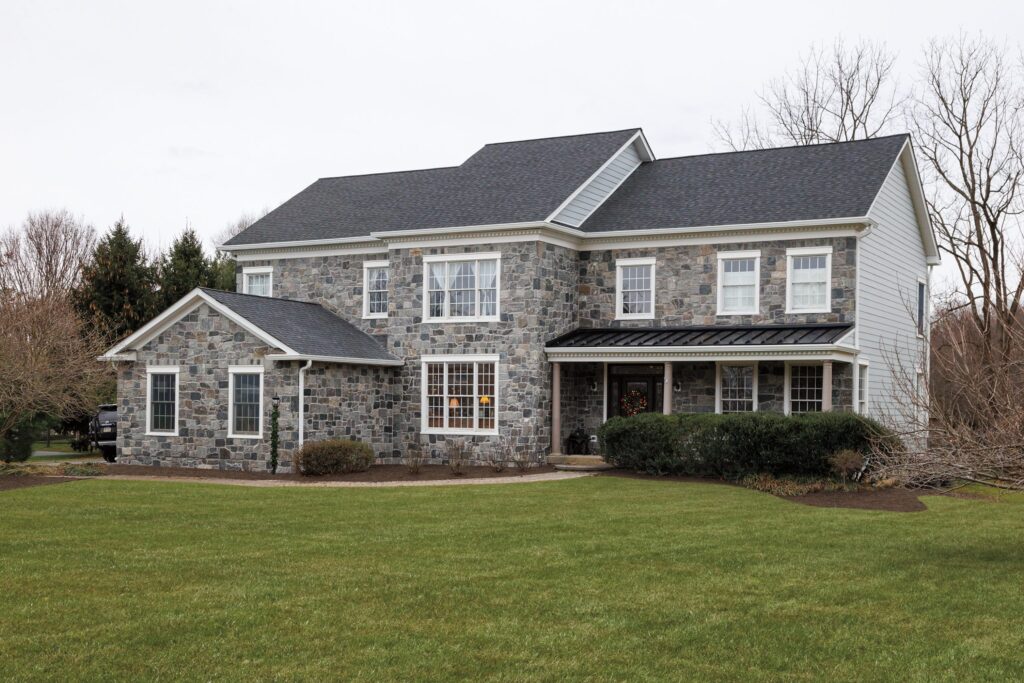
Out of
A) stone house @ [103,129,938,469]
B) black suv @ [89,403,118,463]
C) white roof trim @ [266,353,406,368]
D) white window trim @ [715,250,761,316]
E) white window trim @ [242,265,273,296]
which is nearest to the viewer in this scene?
white roof trim @ [266,353,406,368]

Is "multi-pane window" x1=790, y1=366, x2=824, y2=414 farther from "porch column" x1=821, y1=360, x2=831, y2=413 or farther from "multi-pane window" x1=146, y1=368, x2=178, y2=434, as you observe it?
"multi-pane window" x1=146, y1=368, x2=178, y2=434

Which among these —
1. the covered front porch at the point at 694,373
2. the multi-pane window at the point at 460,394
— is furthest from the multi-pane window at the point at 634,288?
the multi-pane window at the point at 460,394

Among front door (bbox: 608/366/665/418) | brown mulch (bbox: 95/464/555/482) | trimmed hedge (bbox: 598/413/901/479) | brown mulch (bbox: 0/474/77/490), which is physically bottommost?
brown mulch (bbox: 95/464/555/482)

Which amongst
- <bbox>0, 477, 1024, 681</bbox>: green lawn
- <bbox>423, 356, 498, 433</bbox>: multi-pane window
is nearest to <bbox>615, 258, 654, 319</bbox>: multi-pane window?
<bbox>423, 356, 498, 433</bbox>: multi-pane window

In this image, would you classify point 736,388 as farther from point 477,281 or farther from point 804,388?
point 477,281

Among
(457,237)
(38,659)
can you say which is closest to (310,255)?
(457,237)

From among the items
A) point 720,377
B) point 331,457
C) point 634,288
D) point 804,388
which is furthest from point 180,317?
point 804,388

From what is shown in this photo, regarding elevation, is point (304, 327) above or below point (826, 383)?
above

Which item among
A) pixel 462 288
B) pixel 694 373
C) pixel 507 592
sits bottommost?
pixel 507 592

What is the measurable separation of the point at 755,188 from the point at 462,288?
7.39m

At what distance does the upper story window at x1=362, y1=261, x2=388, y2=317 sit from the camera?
93.2 ft

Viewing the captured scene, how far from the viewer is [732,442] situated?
21.2 meters

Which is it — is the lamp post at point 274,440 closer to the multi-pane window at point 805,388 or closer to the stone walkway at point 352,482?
the stone walkway at point 352,482

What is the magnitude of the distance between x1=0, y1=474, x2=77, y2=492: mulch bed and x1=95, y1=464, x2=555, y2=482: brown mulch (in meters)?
1.62
